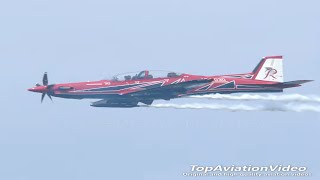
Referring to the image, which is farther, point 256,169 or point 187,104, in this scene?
point 187,104

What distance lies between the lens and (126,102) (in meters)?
63.8

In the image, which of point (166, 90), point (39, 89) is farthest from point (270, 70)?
point (39, 89)

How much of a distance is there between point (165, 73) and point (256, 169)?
846 centimetres

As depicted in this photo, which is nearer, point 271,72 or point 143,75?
point 143,75

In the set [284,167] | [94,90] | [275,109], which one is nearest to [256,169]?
[284,167]

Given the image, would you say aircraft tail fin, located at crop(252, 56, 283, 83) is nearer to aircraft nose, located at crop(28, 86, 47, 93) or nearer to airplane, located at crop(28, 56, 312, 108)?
airplane, located at crop(28, 56, 312, 108)

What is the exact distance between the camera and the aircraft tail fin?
65.9 m

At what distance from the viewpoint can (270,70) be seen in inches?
2608

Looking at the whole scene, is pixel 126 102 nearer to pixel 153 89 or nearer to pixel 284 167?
pixel 153 89

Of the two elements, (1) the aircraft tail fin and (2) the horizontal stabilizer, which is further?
(1) the aircraft tail fin

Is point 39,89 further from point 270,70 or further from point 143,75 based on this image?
point 270,70

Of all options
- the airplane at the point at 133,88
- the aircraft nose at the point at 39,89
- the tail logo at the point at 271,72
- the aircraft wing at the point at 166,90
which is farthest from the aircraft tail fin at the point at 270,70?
the aircraft nose at the point at 39,89

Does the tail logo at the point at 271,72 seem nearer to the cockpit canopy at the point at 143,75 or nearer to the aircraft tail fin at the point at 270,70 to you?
the aircraft tail fin at the point at 270,70

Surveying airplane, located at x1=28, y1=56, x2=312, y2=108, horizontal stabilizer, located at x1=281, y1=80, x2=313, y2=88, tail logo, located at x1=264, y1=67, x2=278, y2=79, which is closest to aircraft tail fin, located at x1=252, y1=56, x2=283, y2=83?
tail logo, located at x1=264, y1=67, x2=278, y2=79
